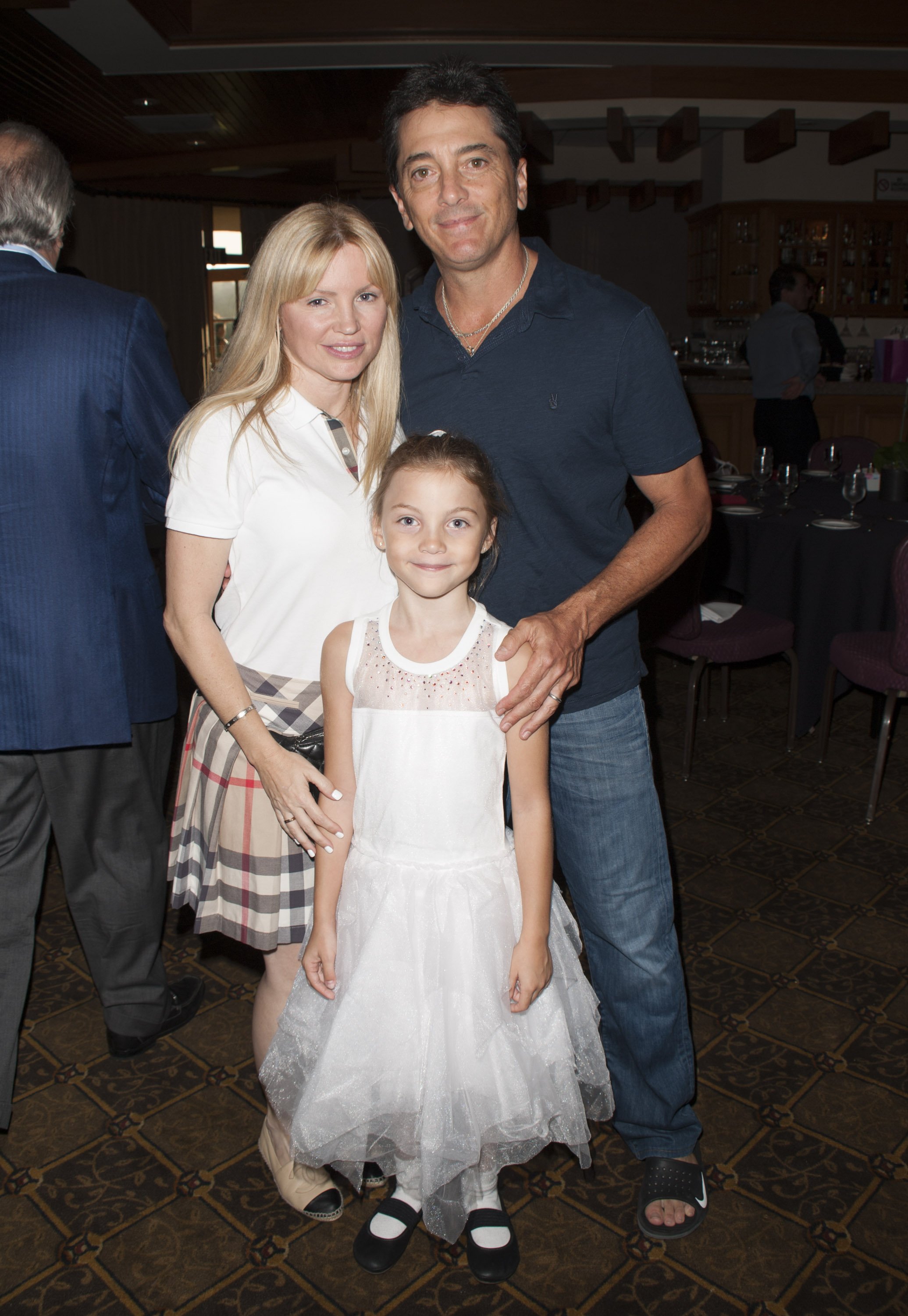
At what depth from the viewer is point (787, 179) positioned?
10.8m

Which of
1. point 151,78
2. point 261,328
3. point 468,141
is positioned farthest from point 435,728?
point 151,78

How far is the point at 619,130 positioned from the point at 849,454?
3.46 meters

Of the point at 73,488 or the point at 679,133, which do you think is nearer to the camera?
the point at 73,488

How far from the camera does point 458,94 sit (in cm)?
157

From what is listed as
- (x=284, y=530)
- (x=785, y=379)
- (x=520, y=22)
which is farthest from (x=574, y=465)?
(x=520, y=22)

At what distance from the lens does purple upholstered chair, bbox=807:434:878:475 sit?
5477 mm

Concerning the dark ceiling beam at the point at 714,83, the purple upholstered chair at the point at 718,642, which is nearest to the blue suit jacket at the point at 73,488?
the purple upholstered chair at the point at 718,642

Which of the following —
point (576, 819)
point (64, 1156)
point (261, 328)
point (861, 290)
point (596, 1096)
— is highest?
point (861, 290)

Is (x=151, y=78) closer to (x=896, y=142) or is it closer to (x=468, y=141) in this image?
(x=468, y=141)

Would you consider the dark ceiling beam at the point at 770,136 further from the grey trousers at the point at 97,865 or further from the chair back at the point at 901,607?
the grey trousers at the point at 97,865

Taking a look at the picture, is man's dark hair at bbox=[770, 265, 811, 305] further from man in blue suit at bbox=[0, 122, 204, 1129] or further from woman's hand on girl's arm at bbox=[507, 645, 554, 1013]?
woman's hand on girl's arm at bbox=[507, 645, 554, 1013]

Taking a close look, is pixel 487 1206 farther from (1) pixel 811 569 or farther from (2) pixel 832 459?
(2) pixel 832 459

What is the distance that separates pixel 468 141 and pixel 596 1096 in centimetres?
157

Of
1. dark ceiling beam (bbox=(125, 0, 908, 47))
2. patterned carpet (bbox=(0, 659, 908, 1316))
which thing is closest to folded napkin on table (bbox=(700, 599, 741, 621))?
patterned carpet (bbox=(0, 659, 908, 1316))
